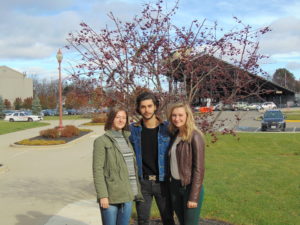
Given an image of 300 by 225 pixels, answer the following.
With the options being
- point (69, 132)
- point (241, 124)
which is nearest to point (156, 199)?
point (69, 132)

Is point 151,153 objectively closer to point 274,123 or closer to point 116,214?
point 116,214

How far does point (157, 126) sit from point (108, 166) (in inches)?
24.2

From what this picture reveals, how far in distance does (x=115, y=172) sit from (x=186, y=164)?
0.65 meters

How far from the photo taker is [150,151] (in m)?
3.35

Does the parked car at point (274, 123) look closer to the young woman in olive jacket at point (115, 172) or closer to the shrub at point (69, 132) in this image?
the shrub at point (69, 132)

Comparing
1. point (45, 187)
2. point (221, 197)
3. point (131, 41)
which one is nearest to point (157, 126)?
point (131, 41)

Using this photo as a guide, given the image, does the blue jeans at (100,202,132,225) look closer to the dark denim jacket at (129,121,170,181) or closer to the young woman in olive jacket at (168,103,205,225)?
the dark denim jacket at (129,121,170,181)

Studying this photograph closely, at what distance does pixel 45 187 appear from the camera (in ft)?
25.2

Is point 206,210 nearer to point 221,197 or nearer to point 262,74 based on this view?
point 221,197

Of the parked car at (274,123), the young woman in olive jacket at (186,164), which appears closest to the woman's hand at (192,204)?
the young woman in olive jacket at (186,164)

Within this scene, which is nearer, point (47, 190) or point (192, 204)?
point (192, 204)

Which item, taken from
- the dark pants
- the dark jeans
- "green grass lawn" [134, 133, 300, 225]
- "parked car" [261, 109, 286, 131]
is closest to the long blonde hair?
the dark pants

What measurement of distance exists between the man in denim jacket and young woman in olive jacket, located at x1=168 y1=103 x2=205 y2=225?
0.38ft

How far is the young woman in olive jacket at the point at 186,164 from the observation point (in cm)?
306
